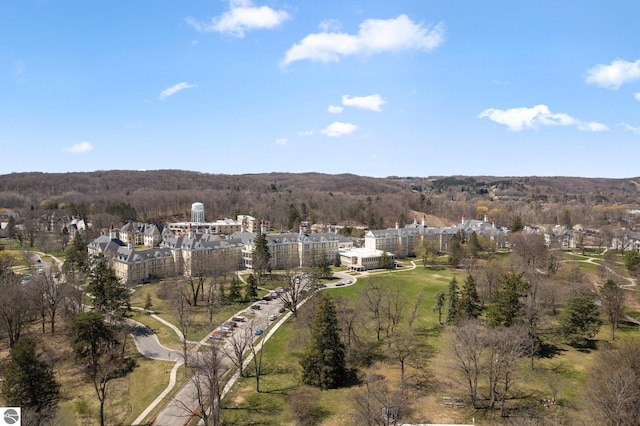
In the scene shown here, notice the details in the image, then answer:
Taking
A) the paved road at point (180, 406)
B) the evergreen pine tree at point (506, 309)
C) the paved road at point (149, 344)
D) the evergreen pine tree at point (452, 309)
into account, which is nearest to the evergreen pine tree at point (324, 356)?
the paved road at point (180, 406)

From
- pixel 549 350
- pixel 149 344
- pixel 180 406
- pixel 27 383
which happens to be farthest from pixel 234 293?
pixel 549 350

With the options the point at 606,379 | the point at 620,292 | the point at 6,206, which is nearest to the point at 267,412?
the point at 606,379

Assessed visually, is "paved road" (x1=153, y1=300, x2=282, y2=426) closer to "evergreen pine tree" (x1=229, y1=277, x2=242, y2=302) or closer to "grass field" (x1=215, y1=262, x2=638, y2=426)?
"grass field" (x1=215, y1=262, x2=638, y2=426)

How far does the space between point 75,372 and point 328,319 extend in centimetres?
2146

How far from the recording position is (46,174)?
197875 mm

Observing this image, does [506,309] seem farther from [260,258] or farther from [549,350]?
[260,258]

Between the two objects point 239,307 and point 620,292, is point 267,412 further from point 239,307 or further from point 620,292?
point 620,292

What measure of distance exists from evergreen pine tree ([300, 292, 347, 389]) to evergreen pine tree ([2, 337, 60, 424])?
16638mm

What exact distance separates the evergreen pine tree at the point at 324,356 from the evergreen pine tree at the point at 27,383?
54.6 feet

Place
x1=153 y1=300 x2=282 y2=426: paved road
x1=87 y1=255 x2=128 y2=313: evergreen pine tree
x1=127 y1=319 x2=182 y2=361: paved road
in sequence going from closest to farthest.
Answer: x1=153 y1=300 x2=282 y2=426: paved road
x1=127 y1=319 x2=182 y2=361: paved road
x1=87 y1=255 x2=128 y2=313: evergreen pine tree

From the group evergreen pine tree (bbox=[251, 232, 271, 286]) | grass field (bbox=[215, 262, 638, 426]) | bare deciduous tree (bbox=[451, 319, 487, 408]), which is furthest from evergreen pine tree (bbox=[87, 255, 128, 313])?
bare deciduous tree (bbox=[451, 319, 487, 408])

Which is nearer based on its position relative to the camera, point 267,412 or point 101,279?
point 267,412

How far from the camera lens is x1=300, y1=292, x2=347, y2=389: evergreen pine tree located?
101 ft

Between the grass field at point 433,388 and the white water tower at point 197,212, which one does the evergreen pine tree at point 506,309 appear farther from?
the white water tower at point 197,212
